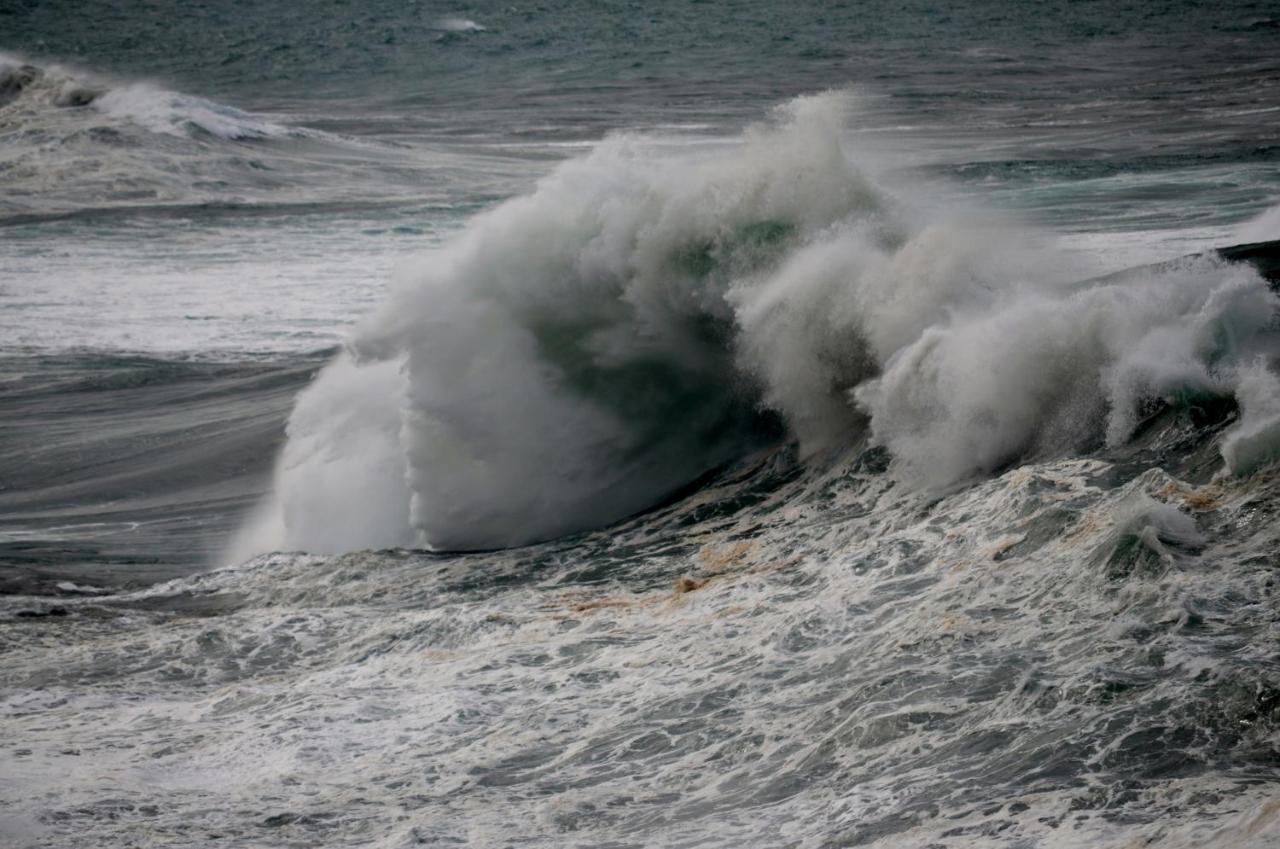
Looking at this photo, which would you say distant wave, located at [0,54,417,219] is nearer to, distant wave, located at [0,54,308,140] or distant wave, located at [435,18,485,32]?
distant wave, located at [0,54,308,140]

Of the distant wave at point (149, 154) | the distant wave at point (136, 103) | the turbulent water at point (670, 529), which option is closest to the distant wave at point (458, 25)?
the distant wave at point (136, 103)

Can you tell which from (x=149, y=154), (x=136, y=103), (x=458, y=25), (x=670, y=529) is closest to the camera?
(x=670, y=529)

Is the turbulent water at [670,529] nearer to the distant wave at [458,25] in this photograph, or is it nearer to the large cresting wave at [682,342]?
the large cresting wave at [682,342]

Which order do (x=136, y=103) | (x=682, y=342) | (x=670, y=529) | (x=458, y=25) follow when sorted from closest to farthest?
1. (x=670, y=529)
2. (x=682, y=342)
3. (x=136, y=103)
4. (x=458, y=25)

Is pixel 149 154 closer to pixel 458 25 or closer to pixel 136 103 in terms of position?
pixel 136 103

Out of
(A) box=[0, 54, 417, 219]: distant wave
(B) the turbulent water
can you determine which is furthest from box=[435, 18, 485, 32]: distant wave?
(B) the turbulent water

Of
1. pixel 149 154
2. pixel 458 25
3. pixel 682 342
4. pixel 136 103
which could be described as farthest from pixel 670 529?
pixel 458 25
